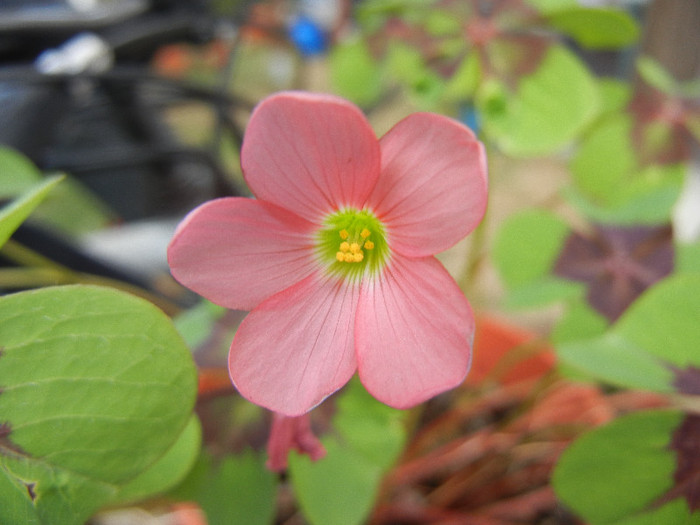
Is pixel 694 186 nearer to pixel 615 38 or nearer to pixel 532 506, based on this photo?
pixel 615 38

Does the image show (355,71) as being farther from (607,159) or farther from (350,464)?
(350,464)

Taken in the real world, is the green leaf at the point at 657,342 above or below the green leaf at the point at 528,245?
above

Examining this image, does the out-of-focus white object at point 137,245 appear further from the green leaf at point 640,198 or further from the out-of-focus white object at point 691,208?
the out-of-focus white object at point 691,208

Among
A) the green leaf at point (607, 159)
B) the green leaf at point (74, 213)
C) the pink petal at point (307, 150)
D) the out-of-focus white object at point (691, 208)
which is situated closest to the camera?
the pink petal at point (307, 150)

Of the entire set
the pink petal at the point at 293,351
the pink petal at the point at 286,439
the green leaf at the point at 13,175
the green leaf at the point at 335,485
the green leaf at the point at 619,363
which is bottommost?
the green leaf at the point at 335,485

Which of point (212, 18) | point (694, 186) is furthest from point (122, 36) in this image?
point (694, 186)

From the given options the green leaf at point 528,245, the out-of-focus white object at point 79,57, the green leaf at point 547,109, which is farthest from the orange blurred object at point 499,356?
the out-of-focus white object at point 79,57

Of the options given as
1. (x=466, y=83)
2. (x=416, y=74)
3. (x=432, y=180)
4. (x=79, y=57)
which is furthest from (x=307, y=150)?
(x=79, y=57)
